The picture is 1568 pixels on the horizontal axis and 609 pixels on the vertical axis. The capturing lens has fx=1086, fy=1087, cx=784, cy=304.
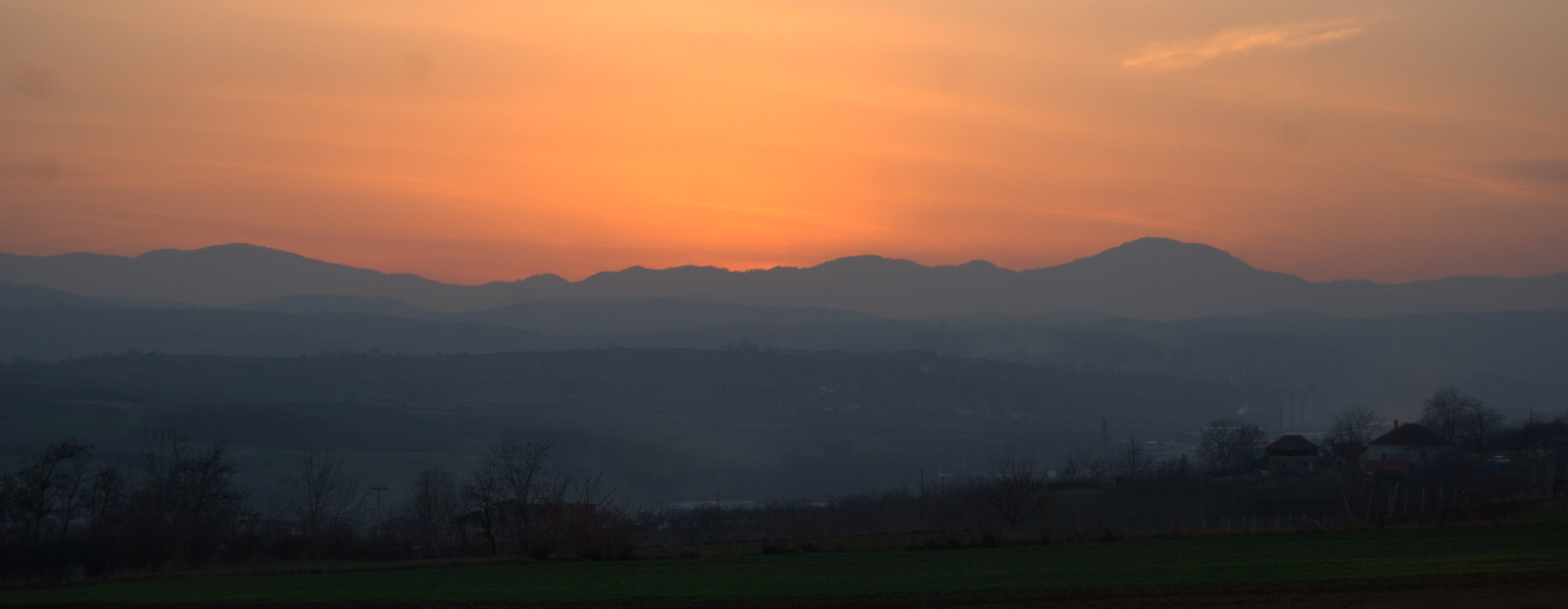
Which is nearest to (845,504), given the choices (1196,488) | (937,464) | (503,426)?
(1196,488)

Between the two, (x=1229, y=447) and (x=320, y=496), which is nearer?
(x=320, y=496)

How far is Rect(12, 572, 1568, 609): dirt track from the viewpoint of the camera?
18.3m

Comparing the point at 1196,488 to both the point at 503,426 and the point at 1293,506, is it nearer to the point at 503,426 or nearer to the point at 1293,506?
the point at 1293,506

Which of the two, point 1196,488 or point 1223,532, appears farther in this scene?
point 1196,488

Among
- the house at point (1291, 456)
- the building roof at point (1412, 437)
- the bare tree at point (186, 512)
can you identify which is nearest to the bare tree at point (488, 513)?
the bare tree at point (186, 512)

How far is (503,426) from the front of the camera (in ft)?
568

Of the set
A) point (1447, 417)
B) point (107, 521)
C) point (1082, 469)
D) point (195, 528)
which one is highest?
point (1447, 417)

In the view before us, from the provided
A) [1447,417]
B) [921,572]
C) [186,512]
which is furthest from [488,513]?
[1447,417]

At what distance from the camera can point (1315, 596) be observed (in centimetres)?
1944

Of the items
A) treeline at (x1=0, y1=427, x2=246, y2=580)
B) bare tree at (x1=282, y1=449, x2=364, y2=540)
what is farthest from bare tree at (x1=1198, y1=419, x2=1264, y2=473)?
treeline at (x1=0, y1=427, x2=246, y2=580)

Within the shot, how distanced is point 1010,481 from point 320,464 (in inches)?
3917

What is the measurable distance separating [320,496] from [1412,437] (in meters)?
90.5

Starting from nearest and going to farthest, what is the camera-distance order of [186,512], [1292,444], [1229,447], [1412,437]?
[186,512] → [1412,437] → [1292,444] → [1229,447]

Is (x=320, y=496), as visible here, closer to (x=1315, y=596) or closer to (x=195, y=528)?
(x=195, y=528)
